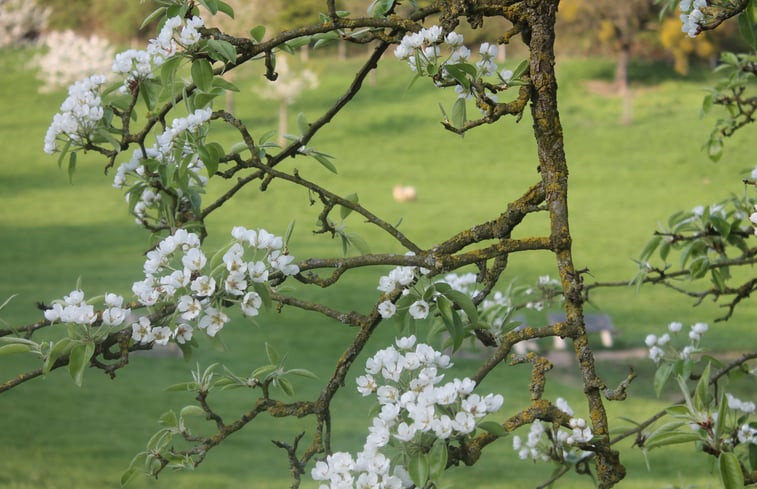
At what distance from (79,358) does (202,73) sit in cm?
49

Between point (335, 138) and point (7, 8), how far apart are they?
12.3 m

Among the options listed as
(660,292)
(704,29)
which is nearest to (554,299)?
(704,29)

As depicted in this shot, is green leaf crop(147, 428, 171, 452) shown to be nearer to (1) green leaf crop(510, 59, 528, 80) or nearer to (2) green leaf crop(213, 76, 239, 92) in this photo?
(2) green leaf crop(213, 76, 239, 92)

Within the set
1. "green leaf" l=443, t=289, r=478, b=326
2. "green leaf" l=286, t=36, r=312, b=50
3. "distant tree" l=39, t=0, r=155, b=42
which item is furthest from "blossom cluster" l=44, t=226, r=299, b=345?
"distant tree" l=39, t=0, r=155, b=42

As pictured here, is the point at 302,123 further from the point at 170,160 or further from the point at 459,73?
the point at 459,73

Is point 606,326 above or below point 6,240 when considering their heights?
above

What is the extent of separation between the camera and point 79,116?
6.31ft

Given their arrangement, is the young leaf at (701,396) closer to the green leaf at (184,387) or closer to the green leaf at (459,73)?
the green leaf at (459,73)

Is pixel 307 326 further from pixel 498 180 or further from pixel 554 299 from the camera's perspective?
pixel 498 180

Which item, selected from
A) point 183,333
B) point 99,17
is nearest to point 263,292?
point 183,333

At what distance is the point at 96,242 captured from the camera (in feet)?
48.8

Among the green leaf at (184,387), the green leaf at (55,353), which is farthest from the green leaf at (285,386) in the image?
the green leaf at (55,353)

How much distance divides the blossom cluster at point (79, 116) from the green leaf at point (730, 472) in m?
1.33

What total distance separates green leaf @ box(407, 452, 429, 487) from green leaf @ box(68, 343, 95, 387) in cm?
52
